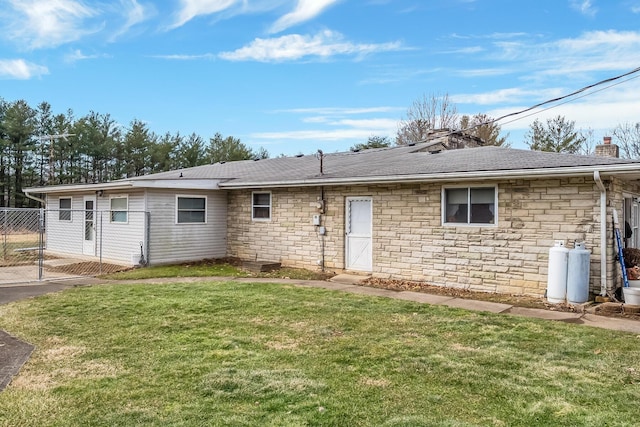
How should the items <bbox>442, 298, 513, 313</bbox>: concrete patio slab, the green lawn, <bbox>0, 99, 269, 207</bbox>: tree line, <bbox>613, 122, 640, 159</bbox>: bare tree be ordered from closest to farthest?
the green lawn
<bbox>442, 298, 513, 313</bbox>: concrete patio slab
<bbox>613, 122, 640, 159</bbox>: bare tree
<bbox>0, 99, 269, 207</bbox>: tree line

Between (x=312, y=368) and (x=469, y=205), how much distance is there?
6.15 metres

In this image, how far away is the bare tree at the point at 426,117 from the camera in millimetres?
30125

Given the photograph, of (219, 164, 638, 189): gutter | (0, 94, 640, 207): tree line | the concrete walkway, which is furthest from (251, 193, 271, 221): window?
(0, 94, 640, 207): tree line

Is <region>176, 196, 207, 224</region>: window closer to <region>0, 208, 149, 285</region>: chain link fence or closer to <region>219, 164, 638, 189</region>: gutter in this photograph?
<region>0, 208, 149, 285</region>: chain link fence

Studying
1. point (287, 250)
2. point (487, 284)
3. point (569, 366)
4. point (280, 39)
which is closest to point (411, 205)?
point (487, 284)

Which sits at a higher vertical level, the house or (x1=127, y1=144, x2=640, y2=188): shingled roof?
(x1=127, y1=144, x2=640, y2=188): shingled roof

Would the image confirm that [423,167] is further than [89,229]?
No

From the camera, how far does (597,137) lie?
29.3 meters

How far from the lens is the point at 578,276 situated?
7.73m

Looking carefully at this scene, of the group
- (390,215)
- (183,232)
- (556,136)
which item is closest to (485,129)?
(556,136)

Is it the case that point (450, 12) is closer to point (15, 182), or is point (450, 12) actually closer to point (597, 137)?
point (597, 137)

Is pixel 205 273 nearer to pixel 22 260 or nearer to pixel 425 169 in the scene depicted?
pixel 425 169

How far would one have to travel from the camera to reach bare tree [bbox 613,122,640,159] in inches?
1112

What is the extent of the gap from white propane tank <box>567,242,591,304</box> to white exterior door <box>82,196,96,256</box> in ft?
43.3
